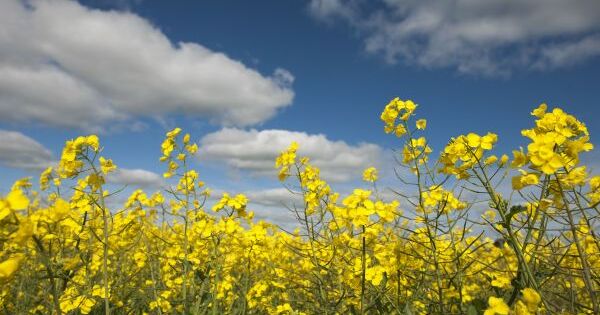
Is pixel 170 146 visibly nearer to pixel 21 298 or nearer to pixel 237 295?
pixel 237 295

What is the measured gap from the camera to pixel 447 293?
3.32 m

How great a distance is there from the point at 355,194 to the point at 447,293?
4.81 ft

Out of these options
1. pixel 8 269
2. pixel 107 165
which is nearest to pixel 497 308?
pixel 8 269

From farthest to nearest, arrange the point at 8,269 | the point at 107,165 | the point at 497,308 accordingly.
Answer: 1. the point at 107,165
2. the point at 497,308
3. the point at 8,269

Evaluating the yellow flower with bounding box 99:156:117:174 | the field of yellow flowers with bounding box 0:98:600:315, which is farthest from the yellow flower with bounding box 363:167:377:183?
the yellow flower with bounding box 99:156:117:174

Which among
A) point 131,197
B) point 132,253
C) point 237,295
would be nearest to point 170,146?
point 131,197

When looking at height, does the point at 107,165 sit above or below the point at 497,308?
above

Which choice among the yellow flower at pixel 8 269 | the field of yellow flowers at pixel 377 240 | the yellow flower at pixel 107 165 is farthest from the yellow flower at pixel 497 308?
the yellow flower at pixel 107 165

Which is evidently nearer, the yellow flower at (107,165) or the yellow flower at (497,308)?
the yellow flower at (497,308)

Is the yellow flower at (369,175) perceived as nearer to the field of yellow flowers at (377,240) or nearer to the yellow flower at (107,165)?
the field of yellow flowers at (377,240)

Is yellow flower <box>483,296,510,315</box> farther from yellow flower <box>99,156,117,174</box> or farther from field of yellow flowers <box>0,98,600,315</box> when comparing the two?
yellow flower <box>99,156,117,174</box>

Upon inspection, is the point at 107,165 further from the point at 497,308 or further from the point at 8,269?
the point at 497,308

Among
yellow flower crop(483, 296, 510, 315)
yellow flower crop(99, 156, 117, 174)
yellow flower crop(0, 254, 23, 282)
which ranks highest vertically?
yellow flower crop(99, 156, 117, 174)

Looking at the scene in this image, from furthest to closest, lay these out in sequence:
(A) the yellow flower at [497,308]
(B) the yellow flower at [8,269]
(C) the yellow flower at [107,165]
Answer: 1. (C) the yellow flower at [107,165]
2. (A) the yellow flower at [497,308]
3. (B) the yellow flower at [8,269]
